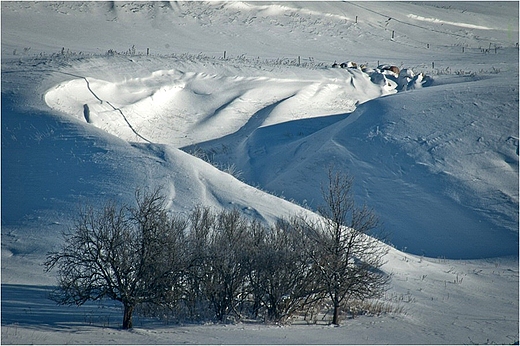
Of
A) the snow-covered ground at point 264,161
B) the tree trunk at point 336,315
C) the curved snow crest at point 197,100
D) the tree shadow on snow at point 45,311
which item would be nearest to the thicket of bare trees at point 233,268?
the tree trunk at point 336,315

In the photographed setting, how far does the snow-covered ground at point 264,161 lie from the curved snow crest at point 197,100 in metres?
0.09

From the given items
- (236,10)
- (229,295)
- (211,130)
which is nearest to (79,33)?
(236,10)

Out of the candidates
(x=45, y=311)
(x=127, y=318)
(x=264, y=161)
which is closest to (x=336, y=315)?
(x=127, y=318)

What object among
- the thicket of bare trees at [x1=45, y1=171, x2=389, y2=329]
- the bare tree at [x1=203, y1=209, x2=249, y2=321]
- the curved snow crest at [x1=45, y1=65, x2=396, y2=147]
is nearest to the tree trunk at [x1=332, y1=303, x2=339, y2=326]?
the thicket of bare trees at [x1=45, y1=171, x2=389, y2=329]

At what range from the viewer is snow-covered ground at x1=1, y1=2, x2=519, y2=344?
575 inches

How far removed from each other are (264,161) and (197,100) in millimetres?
6644

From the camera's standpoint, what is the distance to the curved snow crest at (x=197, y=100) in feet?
96.5

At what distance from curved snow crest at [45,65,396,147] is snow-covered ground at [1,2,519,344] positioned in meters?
0.09

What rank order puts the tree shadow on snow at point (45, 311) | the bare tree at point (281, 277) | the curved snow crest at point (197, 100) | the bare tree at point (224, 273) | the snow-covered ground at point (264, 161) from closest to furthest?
the tree shadow on snow at point (45, 311)
the bare tree at point (224, 273)
the bare tree at point (281, 277)
the snow-covered ground at point (264, 161)
the curved snow crest at point (197, 100)

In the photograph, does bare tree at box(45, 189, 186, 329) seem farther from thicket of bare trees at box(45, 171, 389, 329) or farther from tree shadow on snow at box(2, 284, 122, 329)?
tree shadow on snow at box(2, 284, 122, 329)

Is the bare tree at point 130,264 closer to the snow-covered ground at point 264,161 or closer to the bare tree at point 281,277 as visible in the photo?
the snow-covered ground at point 264,161

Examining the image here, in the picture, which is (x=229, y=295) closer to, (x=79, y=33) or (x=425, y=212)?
(x=425, y=212)

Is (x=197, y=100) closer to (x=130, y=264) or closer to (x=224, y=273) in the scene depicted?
(x=224, y=273)

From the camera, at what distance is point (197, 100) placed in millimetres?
33781
